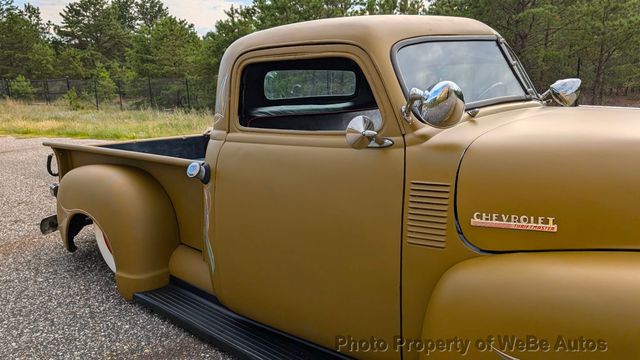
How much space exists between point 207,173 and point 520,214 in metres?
1.70

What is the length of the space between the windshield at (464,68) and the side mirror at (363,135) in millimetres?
283

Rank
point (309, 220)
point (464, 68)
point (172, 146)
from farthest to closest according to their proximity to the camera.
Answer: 1. point (172, 146)
2. point (464, 68)
3. point (309, 220)

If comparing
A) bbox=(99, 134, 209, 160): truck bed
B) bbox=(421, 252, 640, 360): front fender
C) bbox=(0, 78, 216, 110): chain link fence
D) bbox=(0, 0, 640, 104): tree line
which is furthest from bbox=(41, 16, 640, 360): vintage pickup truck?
bbox=(0, 78, 216, 110): chain link fence

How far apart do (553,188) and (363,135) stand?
754 millimetres

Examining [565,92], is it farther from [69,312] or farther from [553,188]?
[69,312]

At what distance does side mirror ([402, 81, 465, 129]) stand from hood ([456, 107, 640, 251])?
15 centimetres

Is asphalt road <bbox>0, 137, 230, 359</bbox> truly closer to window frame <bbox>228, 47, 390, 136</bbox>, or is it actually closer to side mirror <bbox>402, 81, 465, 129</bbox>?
window frame <bbox>228, 47, 390, 136</bbox>

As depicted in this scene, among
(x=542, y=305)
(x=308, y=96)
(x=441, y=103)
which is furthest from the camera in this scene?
(x=308, y=96)

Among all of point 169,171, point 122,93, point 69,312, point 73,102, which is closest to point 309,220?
point 169,171

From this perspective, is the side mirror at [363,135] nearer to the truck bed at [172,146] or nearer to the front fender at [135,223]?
the front fender at [135,223]

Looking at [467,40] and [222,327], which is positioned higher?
[467,40]

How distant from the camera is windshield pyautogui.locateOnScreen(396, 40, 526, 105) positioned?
87.8 inches

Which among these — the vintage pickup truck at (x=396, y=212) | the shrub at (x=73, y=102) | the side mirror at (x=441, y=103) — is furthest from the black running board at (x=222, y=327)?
the shrub at (x=73, y=102)

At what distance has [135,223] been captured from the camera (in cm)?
321
